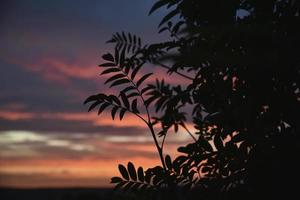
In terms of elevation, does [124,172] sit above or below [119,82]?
below

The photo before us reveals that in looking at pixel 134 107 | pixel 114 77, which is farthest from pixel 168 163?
pixel 114 77

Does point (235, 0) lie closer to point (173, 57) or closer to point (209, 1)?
point (209, 1)

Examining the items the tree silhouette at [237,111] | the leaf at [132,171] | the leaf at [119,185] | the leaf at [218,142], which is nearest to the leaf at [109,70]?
the tree silhouette at [237,111]

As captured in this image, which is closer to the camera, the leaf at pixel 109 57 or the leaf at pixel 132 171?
the leaf at pixel 132 171

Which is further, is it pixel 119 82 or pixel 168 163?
pixel 119 82

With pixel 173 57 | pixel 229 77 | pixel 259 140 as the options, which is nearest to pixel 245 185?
pixel 259 140

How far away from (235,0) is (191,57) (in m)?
1.57

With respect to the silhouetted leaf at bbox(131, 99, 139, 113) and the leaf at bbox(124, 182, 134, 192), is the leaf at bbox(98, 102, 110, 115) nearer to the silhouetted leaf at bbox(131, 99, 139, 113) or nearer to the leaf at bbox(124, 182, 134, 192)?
the silhouetted leaf at bbox(131, 99, 139, 113)

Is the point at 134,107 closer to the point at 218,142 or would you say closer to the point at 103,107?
the point at 103,107

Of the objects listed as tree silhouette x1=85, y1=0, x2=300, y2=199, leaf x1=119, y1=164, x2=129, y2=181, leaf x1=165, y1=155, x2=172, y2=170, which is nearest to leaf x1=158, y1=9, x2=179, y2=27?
tree silhouette x1=85, y1=0, x2=300, y2=199

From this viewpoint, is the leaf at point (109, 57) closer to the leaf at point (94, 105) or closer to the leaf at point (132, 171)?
the leaf at point (94, 105)

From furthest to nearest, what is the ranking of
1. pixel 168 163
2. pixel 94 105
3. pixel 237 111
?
1. pixel 94 105
2. pixel 168 163
3. pixel 237 111

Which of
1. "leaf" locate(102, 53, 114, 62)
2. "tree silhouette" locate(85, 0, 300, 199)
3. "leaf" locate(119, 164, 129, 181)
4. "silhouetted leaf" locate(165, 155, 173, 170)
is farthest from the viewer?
"leaf" locate(102, 53, 114, 62)

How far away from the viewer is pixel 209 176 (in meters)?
2.89
